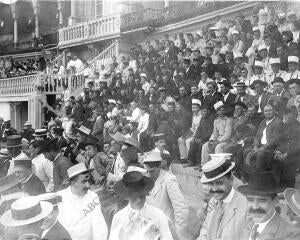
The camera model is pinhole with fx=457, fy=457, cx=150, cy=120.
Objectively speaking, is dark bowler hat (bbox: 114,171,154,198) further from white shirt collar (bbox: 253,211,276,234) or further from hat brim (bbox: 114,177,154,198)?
white shirt collar (bbox: 253,211,276,234)

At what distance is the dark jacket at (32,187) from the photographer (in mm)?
5202

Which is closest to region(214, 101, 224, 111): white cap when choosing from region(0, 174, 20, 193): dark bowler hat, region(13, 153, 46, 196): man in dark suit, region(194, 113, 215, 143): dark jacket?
region(194, 113, 215, 143): dark jacket

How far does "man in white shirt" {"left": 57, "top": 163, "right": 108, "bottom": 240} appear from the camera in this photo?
4.06m

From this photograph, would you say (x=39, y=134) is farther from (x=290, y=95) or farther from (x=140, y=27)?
(x=140, y=27)

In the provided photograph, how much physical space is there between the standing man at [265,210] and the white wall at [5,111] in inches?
773

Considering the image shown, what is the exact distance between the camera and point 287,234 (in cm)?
282

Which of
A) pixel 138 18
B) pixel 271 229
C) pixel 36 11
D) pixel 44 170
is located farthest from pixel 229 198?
pixel 36 11

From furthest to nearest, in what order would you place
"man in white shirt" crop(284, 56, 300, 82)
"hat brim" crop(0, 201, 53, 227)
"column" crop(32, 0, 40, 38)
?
"column" crop(32, 0, 40, 38)
"man in white shirt" crop(284, 56, 300, 82)
"hat brim" crop(0, 201, 53, 227)

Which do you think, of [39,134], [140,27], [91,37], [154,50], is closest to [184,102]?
[39,134]

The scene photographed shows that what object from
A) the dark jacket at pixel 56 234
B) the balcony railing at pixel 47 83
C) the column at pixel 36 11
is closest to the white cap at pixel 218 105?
the dark jacket at pixel 56 234

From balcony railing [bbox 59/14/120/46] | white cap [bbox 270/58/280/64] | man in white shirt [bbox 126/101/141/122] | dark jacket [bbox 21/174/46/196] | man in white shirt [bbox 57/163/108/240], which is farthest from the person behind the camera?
balcony railing [bbox 59/14/120/46]

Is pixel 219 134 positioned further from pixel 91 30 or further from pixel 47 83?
pixel 91 30

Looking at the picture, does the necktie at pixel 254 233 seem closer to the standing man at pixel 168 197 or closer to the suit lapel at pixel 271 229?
the suit lapel at pixel 271 229

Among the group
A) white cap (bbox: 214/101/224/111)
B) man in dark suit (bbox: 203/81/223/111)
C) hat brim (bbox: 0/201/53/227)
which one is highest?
man in dark suit (bbox: 203/81/223/111)
